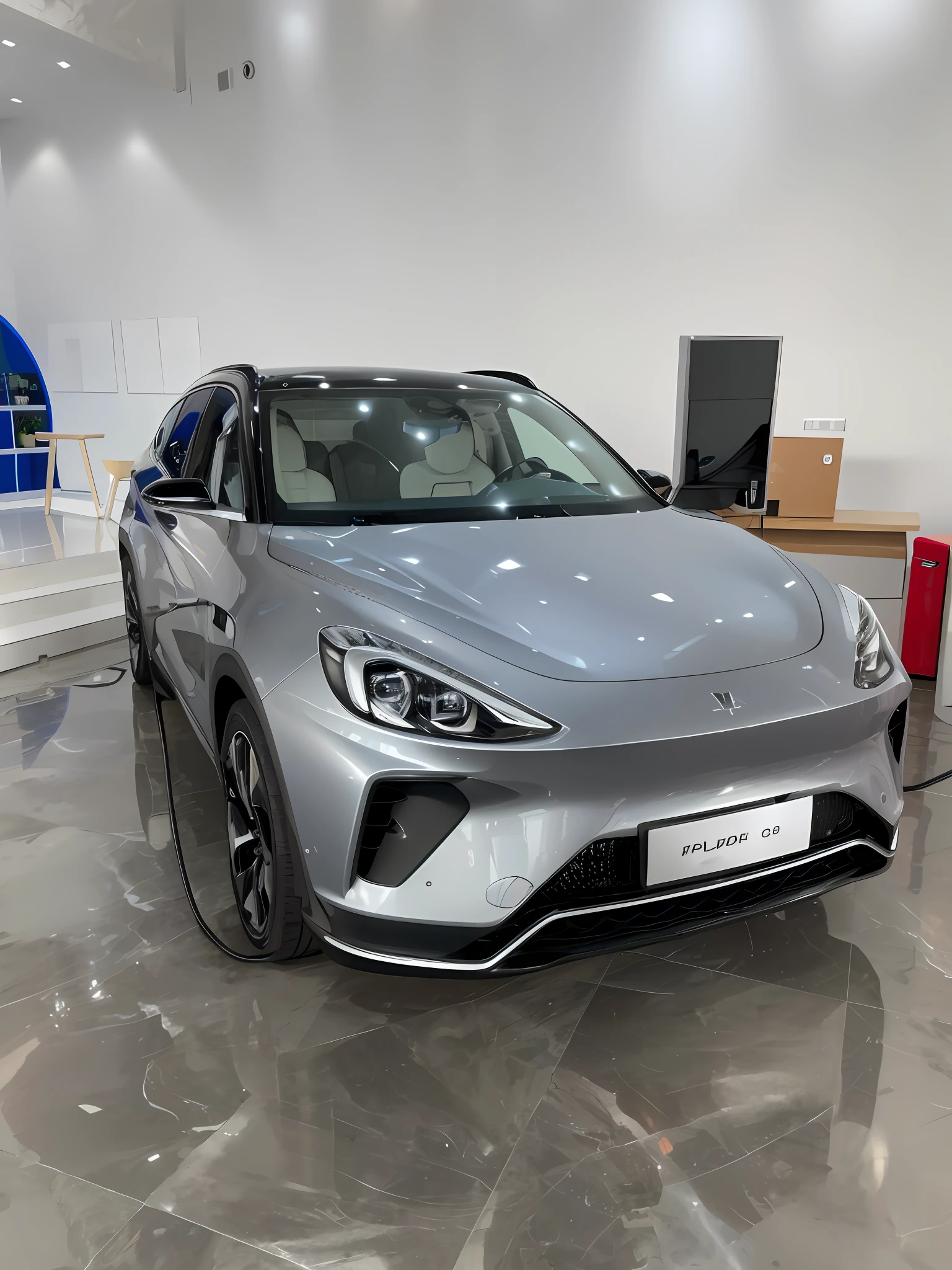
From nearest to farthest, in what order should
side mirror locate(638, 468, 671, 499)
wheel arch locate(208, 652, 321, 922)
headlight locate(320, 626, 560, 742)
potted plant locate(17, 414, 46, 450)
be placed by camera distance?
1. headlight locate(320, 626, 560, 742)
2. wheel arch locate(208, 652, 321, 922)
3. side mirror locate(638, 468, 671, 499)
4. potted plant locate(17, 414, 46, 450)

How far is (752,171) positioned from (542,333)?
1514 mm

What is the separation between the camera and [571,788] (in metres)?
1.35

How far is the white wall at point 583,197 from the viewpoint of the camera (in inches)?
182

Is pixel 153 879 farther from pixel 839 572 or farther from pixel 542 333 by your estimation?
pixel 542 333

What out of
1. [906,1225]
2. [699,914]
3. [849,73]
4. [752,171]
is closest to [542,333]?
[752,171]

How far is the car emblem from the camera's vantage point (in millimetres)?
1440

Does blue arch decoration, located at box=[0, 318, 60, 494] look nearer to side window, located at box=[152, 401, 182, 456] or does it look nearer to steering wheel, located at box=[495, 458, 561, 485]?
side window, located at box=[152, 401, 182, 456]

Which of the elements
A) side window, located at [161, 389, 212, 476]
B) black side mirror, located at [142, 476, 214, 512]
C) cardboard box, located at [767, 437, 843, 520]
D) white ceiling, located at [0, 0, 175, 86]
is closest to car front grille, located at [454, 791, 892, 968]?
black side mirror, located at [142, 476, 214, 512]

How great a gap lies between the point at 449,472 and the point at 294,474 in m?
0.41

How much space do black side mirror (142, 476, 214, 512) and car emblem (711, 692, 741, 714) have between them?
129 centimetres

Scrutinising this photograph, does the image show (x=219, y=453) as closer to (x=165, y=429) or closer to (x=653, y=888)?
(x=165, y=429)

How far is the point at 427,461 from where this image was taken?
2.26 metres

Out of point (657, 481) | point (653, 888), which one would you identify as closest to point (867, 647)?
point (653, 888)

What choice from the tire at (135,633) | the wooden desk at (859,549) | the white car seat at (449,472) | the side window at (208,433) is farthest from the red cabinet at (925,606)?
the tire at (135,633)
